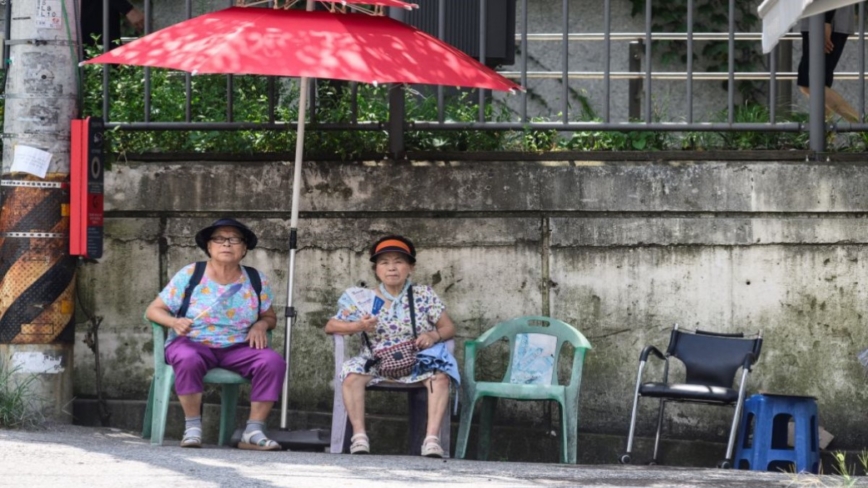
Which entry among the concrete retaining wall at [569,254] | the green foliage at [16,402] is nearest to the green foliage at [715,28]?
the concrete retaining wall at [569,254]

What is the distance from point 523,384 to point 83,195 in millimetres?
2580

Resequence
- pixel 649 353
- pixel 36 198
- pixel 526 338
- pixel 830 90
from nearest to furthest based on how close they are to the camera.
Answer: pixel 36 198
pixel 649 353
pixel 526 338
pixel 830 90

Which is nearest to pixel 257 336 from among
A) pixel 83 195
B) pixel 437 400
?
pixel 437 400

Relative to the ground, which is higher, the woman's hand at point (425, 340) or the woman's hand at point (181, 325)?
the woman's hand at point (181, 325)

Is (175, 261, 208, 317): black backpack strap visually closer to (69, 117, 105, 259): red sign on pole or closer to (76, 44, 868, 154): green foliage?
(69, 117, 105, 259): red sign on pole

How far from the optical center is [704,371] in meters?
7.77

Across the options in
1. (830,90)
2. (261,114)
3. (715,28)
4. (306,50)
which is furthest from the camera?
(715,28)

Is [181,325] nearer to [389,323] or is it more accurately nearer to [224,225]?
[224,225]

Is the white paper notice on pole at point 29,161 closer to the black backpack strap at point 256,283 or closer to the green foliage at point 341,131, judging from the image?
the green foliage at point 341,131

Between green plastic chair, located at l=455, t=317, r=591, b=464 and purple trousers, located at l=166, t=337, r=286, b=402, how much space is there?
1.01 metres

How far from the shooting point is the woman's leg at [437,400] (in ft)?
24.2

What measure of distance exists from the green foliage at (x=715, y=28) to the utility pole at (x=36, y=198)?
520 cm

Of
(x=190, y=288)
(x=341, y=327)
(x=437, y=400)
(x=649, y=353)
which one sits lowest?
(x=437, y=400)

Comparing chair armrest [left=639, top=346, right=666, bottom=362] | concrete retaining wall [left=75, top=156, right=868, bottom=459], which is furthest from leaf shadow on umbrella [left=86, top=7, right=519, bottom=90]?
chair armrest [left=639, top=346, right=666, bottom=362]
